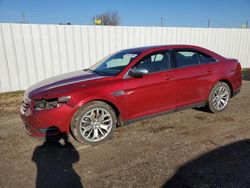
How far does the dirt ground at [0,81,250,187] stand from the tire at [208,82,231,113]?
364 mm

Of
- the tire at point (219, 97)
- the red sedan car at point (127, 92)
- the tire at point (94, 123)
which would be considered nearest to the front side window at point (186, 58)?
the red sedan car at point (127, 92)

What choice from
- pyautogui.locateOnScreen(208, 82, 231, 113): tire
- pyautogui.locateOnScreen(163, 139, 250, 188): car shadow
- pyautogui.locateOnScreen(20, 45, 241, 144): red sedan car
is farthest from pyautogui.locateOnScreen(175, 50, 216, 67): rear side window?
pyautogui.locateOnScreen(163, 139, 250, 188): car shadow

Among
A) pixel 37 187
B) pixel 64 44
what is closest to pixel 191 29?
pixel 64 44

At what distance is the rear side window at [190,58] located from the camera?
4.30 metres

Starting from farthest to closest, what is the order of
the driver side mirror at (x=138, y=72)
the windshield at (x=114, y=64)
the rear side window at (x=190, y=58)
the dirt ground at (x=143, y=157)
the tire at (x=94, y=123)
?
the rear side window at (x=190, y=58) < the windshield at (x=114, y=64) < the driver side mirror at (x=138, y=72) < the tire at (x=94, y=123) < the dirt ground at (x=143, y=157)

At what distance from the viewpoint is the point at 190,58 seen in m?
4.47

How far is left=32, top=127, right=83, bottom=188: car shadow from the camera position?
256 cm

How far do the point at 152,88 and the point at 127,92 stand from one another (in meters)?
0.52

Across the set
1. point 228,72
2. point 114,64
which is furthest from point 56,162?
point 228,72

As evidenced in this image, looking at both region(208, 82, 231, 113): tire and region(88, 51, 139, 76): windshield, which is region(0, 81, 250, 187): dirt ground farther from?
region(88, 51, 139, 76): windshield

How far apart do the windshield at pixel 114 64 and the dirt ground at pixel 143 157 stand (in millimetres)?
1174

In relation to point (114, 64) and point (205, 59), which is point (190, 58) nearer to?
point (205, 59)

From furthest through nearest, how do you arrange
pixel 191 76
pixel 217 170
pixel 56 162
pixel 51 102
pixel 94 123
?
pixel 191 76 < pixel 94 123 < pixel 51 102 < pixel 56 162 < pixel 217 170

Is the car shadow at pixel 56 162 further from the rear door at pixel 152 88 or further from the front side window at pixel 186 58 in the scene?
the front side window at pixel 186 58
